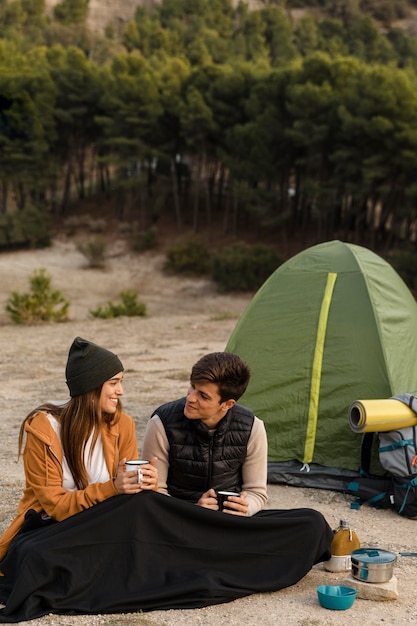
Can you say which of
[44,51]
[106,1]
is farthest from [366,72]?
[106,1]

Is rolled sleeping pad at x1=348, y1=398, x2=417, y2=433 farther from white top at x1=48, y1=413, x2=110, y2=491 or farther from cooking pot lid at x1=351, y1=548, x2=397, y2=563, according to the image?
white top at x1=48, y1=413, x2=110, y2=491

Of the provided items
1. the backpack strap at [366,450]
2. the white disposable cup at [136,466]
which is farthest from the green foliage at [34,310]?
the white disposable cup at [136,466]

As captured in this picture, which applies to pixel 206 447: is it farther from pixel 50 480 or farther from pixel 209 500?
pixel 50 480

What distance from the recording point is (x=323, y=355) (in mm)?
6059

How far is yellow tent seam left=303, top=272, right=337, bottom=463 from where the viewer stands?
5.91 metres

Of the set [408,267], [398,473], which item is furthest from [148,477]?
[408,267]

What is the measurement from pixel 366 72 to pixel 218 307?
8229 mm

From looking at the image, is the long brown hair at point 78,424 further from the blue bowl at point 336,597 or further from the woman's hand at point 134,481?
the blue bowl at point 336,597

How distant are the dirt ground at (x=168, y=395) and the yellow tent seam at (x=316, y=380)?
0.99ft

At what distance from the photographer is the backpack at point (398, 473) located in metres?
5.29

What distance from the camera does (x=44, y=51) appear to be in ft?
128

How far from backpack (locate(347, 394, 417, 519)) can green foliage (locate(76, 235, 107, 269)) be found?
78.9 feet

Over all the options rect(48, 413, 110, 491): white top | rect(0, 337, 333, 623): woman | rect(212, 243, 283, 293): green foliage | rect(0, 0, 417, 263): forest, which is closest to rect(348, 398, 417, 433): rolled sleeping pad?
rect(0, 337, 333, 623): woman

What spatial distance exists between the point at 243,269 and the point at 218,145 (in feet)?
23.8
